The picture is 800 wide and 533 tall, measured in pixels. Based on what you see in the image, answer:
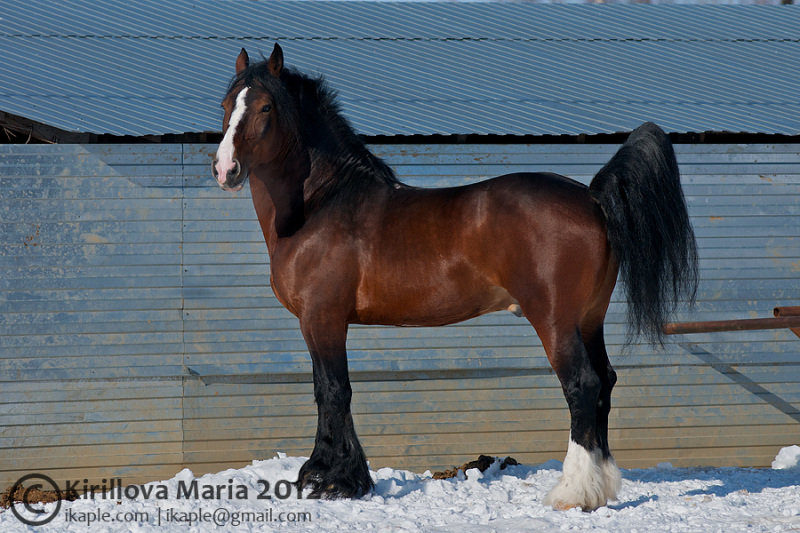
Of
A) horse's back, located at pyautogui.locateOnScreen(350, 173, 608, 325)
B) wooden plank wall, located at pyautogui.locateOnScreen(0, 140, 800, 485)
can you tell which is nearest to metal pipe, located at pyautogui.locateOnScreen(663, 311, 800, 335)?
wooden plank wall, located at pyautogui.locateOnScreen(0, 140, 800, 485)

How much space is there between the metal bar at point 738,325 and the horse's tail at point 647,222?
1.00 meters

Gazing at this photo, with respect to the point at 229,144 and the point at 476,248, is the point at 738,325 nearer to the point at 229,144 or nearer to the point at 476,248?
the point at 476,248

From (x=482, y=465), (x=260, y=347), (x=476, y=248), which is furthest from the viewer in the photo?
(x=260, y=347)

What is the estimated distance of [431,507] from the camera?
5035 mm

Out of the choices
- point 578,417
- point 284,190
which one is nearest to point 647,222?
point 578,417

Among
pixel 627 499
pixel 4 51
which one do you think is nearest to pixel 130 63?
pixel 4 51

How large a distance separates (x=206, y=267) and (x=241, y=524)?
2705 mm

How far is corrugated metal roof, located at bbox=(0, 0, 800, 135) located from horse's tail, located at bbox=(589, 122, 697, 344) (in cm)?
202

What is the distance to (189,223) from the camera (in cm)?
677

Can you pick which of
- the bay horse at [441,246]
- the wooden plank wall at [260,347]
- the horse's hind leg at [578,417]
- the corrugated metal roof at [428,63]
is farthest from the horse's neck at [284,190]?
the horse's hind leg at [578,417]

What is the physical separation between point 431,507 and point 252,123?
251 centimetres

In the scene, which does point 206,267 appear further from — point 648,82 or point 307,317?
point 648,82

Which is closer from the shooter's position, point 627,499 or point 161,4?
point 627,499

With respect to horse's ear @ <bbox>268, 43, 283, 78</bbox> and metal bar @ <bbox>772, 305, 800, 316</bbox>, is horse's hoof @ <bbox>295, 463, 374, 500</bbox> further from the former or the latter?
metal bar @ <bbox>772, 305, 800, 316</bbox>
